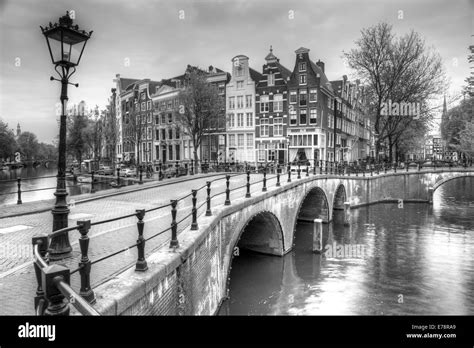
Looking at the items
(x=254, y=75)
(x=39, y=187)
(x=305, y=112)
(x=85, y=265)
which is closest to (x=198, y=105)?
(x=254, y=75)

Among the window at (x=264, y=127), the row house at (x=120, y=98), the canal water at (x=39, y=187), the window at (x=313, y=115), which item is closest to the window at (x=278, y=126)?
the window at (x=264, y=127)

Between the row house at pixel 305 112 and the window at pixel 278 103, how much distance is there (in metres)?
0.96

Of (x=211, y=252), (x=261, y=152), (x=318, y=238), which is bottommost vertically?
(x=318, y=238)

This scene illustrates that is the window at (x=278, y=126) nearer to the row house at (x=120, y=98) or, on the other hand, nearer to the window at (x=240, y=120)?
the window at (x=240, y=120)

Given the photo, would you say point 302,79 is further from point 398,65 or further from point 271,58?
point 398,65

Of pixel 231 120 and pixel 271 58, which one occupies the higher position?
pixel 271 58

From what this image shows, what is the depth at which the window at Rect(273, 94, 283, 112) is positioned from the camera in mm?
40906

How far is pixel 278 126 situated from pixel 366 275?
27.5 metres

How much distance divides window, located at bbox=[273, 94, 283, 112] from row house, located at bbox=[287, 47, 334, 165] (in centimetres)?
96

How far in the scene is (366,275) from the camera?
15.3 metres

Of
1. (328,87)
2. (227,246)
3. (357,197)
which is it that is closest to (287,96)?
(328,87)

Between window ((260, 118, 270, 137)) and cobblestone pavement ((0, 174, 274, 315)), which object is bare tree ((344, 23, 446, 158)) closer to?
window ((260, 118, 270, 137))

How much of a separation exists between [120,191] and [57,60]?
943 cm

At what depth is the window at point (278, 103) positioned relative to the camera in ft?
134
